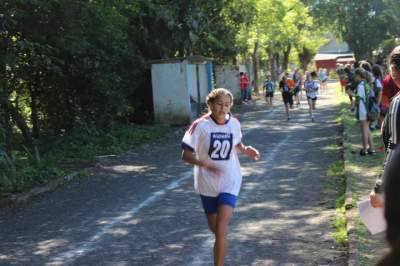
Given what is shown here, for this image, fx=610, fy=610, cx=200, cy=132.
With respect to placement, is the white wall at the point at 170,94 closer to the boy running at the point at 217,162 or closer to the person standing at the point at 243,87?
the person standing at the point at 243,87

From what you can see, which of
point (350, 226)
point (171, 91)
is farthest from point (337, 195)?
point (171, 91)

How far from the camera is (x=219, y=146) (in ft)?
17.5

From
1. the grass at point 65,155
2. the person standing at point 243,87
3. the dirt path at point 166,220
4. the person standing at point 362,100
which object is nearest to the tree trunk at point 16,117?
the grass at point 65,155

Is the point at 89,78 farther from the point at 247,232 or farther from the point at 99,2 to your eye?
the point at 247,232

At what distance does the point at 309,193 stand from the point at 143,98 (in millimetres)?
13859

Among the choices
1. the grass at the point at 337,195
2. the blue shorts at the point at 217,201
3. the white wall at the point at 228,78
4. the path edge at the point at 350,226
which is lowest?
the grass at the point at 337,195

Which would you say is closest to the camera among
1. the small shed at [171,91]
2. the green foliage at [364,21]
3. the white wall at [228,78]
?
the small shed at [171,91]

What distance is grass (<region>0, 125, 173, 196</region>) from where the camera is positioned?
10.2 m

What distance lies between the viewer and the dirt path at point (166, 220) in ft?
20.7

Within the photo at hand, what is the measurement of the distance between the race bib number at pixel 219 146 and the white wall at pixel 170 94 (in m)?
15.6

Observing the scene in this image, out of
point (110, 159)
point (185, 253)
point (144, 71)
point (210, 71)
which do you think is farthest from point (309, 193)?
point (210, 71)

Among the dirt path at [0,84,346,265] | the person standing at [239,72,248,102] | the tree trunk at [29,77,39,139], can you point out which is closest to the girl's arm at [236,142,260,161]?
the dirt path at [0,84,346,265]

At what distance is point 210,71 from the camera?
92.6ft

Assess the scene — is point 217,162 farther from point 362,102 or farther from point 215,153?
point 362,102
